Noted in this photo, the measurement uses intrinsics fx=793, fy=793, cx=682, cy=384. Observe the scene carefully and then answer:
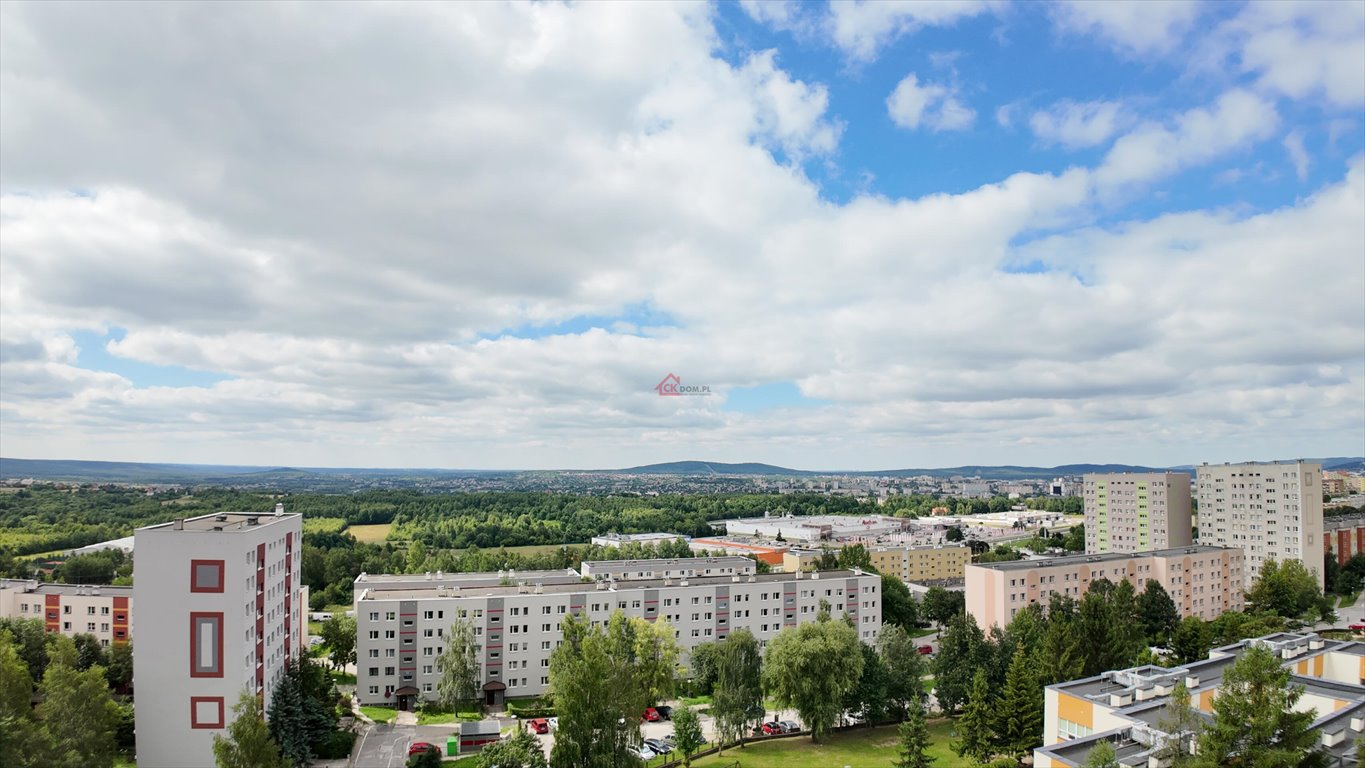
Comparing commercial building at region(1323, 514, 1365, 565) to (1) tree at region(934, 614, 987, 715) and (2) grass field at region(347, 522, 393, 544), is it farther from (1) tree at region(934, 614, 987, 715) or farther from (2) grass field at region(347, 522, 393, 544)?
(2) grass field at region(347, 522, 393, 544)

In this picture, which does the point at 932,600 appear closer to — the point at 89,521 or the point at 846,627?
the point at 846,627

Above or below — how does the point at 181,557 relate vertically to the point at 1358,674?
above

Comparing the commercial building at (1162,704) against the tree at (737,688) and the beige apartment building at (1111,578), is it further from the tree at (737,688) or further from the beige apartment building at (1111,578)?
the beige apartment building at (1111,578)

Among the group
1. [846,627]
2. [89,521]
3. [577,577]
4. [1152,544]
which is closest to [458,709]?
[577,577]

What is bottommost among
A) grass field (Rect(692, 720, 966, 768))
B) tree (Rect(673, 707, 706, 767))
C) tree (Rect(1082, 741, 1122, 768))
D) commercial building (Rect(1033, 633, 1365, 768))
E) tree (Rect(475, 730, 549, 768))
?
grass field (Rect(692, 720, 966, 768))

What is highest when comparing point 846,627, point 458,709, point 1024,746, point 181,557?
point 181,557

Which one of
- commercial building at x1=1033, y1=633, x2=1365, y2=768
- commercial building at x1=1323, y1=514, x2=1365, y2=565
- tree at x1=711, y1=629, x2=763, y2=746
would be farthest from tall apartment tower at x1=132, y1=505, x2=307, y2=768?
commercial building at x1=1323, y1=514, x2=1365, y2=565

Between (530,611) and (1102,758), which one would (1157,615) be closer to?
(530,611)
